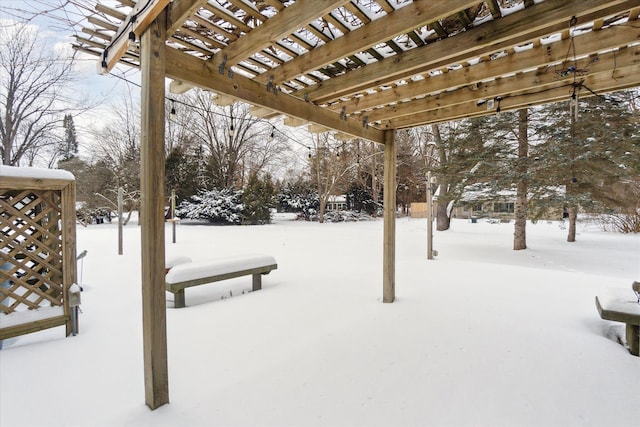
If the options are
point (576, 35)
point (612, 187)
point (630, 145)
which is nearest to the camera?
point (576, 35)

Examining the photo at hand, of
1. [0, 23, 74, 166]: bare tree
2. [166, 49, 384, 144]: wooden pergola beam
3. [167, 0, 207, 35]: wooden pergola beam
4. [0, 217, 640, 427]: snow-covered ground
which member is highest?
[0, 23, 74, 166]: bare tree

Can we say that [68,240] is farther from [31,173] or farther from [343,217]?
[343,217]

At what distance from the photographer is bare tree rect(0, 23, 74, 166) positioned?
9.49 metres

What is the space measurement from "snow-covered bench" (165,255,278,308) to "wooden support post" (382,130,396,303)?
5.61 feet

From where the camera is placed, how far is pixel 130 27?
5.57ft

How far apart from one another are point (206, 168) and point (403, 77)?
17250 millimetres

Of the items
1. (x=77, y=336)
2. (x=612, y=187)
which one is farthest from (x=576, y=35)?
(x=612, y=187)

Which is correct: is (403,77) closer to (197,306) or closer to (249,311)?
(249,311)

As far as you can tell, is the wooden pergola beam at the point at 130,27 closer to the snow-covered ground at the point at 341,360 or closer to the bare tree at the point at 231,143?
the snow-covered ground at the point at 341,360

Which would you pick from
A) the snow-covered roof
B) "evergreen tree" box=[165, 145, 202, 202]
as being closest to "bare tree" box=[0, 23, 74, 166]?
"evergreen tree" box=[165, 145, 202, 202]

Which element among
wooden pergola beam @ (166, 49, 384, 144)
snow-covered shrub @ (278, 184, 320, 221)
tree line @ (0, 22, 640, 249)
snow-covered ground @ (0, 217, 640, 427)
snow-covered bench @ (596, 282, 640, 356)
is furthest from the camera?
snow-covered shrub @ (278, 184, 320, 221)

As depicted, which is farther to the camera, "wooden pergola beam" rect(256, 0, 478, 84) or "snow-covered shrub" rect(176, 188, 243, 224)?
"snow-covered shrub" rect(176, 188, 243, 224)

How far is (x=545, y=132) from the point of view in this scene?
26.3ft

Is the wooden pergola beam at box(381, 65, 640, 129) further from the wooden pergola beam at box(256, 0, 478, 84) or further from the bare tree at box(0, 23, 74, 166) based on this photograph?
the bare tree at box(0, 23, 74, 166)
